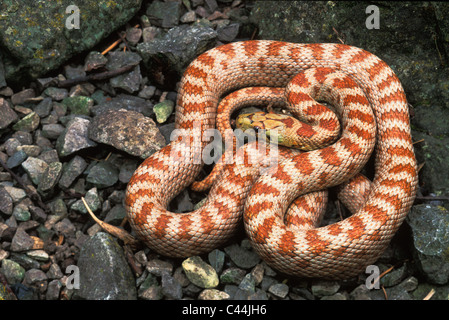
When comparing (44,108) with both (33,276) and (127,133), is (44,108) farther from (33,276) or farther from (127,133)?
(33,276)

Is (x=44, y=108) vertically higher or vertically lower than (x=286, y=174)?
higher

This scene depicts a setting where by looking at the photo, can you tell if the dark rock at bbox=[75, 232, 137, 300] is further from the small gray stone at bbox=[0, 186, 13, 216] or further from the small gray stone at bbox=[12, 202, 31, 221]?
the small gray stone at bbox=[0, 186, 13, 216]

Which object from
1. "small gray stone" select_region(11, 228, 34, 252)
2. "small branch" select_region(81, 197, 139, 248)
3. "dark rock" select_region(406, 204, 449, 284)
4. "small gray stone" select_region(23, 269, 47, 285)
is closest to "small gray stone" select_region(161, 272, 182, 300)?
"small branch" select_region(81, 197, 139, 248)

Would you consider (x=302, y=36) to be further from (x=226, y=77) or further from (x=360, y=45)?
(x=226, y=77)

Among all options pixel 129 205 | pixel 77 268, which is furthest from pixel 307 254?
pixel 77 268

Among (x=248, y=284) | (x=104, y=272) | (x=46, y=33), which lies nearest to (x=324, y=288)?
(x=248, y=284)

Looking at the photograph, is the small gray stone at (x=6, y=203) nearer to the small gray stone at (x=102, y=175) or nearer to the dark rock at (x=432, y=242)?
the small gray stone at (x=102, y=175)
